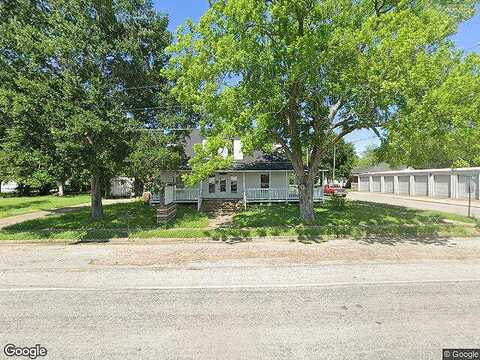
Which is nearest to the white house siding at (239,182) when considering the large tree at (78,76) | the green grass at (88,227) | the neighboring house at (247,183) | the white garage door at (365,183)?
the neighboring house at (247,183)

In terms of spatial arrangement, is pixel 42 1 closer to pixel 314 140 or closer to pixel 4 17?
pixel 4 17

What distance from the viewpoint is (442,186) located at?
3356 centimetres

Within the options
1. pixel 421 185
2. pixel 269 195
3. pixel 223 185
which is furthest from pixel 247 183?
pixel 421 185

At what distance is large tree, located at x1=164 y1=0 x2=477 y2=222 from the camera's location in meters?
10.7

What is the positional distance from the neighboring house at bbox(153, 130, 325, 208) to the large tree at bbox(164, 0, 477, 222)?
11684 millimetres

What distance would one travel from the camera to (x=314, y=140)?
49.5ft

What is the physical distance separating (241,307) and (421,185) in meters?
38.8

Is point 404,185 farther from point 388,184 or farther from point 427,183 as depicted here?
point 427,183

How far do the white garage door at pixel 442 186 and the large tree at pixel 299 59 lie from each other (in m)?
25.0

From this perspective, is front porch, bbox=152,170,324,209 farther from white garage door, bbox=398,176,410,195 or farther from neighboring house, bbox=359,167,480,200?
white garage door, bbox=398,176,410,195

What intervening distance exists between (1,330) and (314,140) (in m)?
13.5

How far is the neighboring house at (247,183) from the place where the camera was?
2434cm

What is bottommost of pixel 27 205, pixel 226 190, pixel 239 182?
pixel 27 205

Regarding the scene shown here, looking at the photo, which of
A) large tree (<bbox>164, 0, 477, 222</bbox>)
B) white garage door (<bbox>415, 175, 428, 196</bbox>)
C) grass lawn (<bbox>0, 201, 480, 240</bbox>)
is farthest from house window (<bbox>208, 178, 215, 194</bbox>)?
white garage door (<bbox>415, 175, 428, 196</bbox>)
